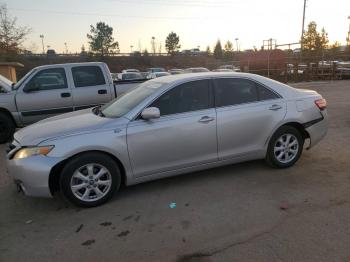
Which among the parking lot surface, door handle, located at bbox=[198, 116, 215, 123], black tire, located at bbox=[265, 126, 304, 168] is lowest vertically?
the parking lot surface

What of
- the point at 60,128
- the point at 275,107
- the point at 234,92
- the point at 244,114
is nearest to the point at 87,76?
the point at 60,128

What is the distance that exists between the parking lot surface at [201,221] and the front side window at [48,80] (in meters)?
3.82

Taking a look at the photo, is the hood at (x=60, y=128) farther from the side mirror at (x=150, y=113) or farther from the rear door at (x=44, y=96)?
the rear door at (x=44, y=96)

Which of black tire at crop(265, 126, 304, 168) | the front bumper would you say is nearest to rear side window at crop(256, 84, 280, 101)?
black tire at crop(265, 126, 304, 168)

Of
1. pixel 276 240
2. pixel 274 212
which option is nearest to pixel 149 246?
pixel 276 240

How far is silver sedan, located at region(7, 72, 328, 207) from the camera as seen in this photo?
4453 millimetres

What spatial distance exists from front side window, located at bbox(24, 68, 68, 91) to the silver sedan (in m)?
3.90

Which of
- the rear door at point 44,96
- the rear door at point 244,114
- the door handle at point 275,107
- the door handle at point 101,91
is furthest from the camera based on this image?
the door handle at point 101,91

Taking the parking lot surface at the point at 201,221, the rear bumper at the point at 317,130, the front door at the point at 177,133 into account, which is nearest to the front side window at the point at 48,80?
the parking lot surface at the point at 201,221

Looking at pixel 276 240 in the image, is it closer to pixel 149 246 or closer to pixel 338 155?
pixel 149 246

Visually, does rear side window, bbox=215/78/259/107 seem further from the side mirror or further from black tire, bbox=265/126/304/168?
the side mirror

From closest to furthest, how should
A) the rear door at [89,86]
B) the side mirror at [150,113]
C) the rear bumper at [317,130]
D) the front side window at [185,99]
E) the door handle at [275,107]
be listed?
the side mirror at [150,113] < the front side window at [185,99] < the door handle at [275,107] < the rear bumper at [317,130] < the rear door at [89,86]

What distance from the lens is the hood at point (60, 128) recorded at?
4523 millimetres

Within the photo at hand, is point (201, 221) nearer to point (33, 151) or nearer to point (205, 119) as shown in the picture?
point (205, 119)
